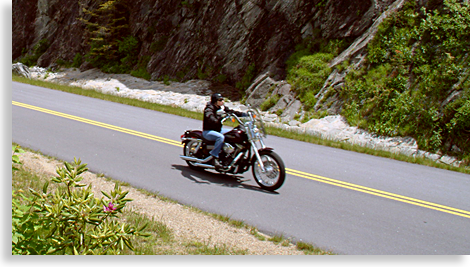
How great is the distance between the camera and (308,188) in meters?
7.98

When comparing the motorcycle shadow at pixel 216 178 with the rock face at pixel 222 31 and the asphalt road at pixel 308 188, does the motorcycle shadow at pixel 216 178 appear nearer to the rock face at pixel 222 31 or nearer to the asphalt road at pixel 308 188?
the asphalt road at pixel 308 188

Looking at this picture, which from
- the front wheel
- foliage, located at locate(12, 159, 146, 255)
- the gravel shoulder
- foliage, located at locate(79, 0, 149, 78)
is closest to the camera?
foliage, located at locate(12, 159, 146, 255)

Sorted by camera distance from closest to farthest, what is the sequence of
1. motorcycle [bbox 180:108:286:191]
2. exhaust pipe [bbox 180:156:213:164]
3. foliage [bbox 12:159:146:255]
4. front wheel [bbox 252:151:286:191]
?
foliage [bbox 12:159:146:255]
front wheel [bbox 252:151:286:191]
motorcycle [bbox 180:108:286:191]
exhaust pipe [bbox 180:156:213:164]

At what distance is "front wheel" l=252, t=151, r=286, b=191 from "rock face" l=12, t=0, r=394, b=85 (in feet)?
48.0

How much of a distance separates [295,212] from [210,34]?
73.4 ft

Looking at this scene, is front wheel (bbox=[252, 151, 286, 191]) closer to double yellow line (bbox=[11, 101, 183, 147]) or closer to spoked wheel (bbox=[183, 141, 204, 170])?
spoked wheel (bbox=[183, 141, 204, 170])

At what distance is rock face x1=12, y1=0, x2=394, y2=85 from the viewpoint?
21656 mm

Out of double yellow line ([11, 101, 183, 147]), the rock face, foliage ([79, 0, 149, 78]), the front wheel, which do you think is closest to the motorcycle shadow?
the front wheel

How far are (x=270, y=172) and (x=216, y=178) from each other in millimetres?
1329

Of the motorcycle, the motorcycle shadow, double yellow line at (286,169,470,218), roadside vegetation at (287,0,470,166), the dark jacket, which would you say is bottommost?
the motorcycle shadow

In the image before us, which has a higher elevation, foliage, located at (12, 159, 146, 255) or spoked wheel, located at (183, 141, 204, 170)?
foliage, located at (12, 159, 146, 255)

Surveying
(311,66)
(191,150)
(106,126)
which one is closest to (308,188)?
(191,150)

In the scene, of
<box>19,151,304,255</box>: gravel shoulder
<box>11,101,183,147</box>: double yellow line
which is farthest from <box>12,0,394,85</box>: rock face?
<box>19,151,304,255</box>: gravel shoulder

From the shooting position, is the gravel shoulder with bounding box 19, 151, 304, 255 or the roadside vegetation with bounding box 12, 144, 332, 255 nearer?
the roadside vegetation with bounding box 12, 144, 332, 255
